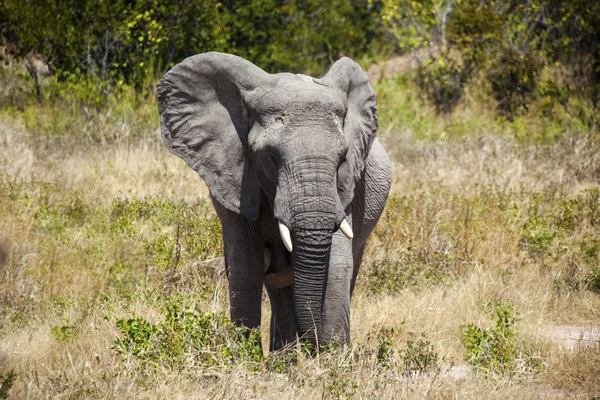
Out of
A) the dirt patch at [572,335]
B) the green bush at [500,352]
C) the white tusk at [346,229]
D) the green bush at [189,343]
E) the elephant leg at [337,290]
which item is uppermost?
the white tusk at [346,229]

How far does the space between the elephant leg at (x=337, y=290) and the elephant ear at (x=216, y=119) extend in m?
0.50

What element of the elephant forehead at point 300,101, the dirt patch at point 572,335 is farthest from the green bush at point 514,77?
the elephant forehead at point 300,101

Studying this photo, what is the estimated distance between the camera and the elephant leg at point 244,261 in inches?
202

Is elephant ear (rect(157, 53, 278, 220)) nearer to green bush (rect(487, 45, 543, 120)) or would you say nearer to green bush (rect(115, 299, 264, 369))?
green bush (rect(115, 299, 264, 369))

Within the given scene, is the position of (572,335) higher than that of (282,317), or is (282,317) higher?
(282,317)

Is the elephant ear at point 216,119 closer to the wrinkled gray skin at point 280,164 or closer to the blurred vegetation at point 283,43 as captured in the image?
the wrinkled gray skin at point 280,164

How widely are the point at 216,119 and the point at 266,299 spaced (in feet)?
6.84

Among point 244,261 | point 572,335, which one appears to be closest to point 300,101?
point 244,261

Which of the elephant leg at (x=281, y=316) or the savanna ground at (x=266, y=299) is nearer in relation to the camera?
the savanna ground at (x=266, y=299)

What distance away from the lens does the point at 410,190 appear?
9641 millimetres

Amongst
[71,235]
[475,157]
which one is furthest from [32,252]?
[475,157]

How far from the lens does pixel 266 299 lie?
6.86 metres

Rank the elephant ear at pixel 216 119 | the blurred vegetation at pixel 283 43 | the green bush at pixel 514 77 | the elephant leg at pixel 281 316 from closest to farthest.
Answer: the elephant ear at pixel 216 119, the elephant leg at pixel 281 316, the blurred vegetation at pixel 283 43, the green bush at pixel 514 77

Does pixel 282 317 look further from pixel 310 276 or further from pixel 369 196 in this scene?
pixel 310 276
